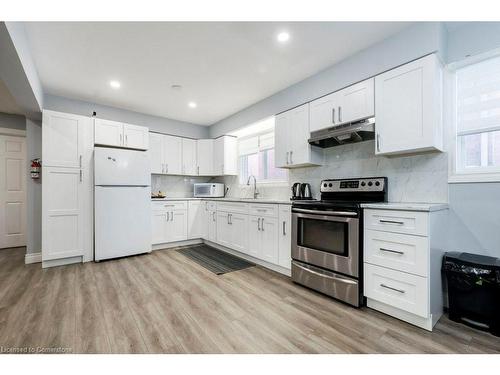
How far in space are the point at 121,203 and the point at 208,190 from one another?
5.54 ft

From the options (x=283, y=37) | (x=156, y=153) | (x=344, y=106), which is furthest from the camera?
(x=156, y=153)

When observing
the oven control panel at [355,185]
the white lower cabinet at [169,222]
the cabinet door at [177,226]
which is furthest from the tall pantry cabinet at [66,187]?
the oven control panel at [355,185]

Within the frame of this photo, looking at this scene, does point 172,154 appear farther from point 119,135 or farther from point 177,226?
point 177,226

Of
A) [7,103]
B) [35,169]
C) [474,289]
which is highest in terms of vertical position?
[7,103]

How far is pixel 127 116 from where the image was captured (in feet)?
14.3

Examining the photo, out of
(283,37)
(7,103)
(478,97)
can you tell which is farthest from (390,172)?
(7,103)

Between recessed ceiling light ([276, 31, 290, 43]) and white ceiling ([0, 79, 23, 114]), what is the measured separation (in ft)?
12.6

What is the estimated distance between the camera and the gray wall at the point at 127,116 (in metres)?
3.72

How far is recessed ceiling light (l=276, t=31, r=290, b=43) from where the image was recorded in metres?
2.26

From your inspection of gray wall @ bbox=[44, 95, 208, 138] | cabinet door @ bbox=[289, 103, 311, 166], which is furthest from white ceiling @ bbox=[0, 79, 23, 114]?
cabinet door @ bbox=[289, 103, 311, 166]

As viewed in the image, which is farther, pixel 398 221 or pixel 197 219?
pixel 197 219

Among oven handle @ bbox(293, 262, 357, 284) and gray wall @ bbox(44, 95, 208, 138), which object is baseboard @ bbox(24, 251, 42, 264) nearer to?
gray wall @ bbox(44, 95, 208, 138)

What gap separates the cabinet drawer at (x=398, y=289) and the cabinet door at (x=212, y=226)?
9.04ft

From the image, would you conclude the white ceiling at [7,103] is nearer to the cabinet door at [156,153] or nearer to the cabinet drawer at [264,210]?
the cabinet door at [156,153]
